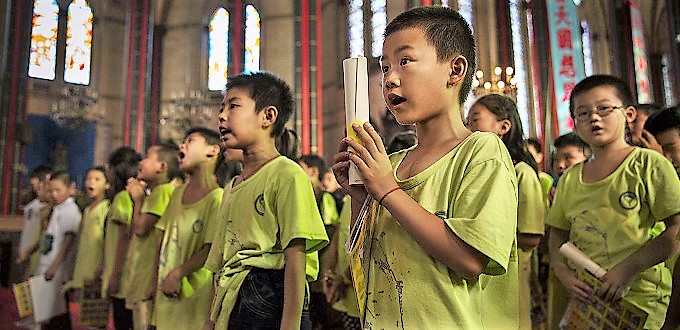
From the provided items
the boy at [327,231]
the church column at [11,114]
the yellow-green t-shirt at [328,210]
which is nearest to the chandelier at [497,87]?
the boy at [327,231]

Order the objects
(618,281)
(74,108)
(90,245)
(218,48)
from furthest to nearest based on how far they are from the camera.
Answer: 1. (218,48)
2. (74,108)
3. (90,245)
4. (618,281)

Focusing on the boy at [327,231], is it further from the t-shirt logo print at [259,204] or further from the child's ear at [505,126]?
the t-shirt logo print at [259,204]

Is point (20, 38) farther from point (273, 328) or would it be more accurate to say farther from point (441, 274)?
point (441, 274)

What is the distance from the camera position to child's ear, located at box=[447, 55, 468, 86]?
835mm

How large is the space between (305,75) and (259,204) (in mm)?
5947

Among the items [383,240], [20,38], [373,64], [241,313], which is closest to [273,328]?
[241,313]

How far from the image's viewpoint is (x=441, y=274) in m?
0.76

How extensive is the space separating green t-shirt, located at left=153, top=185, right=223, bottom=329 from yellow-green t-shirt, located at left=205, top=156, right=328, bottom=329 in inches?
11.4

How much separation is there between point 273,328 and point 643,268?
2.74ft

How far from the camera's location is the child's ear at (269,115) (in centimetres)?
142

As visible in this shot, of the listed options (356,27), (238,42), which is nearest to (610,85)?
(356,27)

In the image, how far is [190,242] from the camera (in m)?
1.67

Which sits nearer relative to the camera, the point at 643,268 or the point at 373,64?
the point at 643,268

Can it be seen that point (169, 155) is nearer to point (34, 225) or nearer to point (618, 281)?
point (618, 281)
